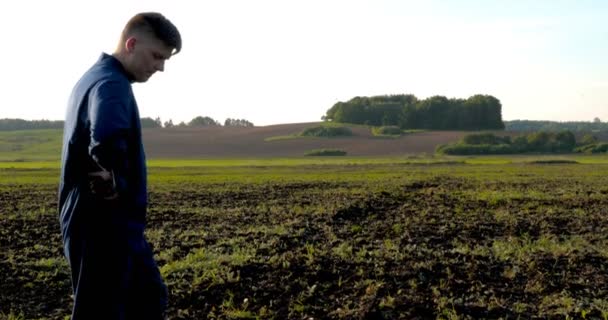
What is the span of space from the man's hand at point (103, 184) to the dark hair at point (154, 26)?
2.89 feet

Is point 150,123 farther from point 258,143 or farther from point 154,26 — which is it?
point 154,26

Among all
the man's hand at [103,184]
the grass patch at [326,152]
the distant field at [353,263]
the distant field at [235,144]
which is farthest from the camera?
the grass patch at [326,152]

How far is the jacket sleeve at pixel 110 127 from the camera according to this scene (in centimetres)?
410

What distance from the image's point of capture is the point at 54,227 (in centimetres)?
1616

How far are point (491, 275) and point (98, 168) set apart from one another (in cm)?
662

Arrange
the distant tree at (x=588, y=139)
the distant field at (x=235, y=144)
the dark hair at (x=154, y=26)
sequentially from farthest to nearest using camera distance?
the distant tree at (x=588, y=139), the distant field at (x=235, y=144), the dark hair at (x=154, y=26)

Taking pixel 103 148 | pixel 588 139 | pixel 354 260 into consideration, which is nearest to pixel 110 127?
pixel 103 148

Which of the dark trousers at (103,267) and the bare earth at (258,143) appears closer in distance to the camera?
the dark trousers at (103,267)

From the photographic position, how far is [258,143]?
351 ft

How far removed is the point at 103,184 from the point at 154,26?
1.00 metres

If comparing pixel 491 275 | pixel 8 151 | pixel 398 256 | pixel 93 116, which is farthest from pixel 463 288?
pixel 8 151

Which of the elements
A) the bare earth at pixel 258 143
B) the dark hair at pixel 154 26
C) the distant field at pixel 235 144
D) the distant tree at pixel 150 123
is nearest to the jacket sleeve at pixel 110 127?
the dark hair at pixel 154 26

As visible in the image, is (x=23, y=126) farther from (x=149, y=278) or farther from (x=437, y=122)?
(x=149, y=278)

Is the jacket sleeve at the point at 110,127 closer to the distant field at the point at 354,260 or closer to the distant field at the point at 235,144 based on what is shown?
the distant field at the point at 354,260
